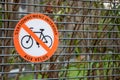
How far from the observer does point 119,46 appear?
4105 millimetres

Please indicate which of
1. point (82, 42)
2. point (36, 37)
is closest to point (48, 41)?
point (36, 37)

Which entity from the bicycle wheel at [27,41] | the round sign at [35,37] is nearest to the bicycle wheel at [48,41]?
the round sign at [35,37]

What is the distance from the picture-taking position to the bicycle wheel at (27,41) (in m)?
3.46

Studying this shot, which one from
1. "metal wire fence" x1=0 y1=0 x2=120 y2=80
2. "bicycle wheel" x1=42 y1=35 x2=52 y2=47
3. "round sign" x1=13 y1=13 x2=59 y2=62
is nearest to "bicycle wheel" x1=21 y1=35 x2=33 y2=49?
"round sign" x1=13 y1=13 x2=59 y2=62

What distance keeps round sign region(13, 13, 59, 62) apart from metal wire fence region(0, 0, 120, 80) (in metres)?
0.22

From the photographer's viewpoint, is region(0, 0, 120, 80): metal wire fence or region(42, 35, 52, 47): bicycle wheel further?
region(0, 0, 120, 80): metal wire fence

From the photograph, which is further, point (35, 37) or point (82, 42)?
point (82, 42)

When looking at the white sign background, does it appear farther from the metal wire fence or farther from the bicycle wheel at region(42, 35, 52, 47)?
the metal wire fence

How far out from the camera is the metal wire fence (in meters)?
3.86

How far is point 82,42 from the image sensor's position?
14.2 ft

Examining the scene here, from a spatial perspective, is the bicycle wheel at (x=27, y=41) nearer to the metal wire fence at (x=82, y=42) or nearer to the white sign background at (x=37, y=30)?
the white sign background at (x=37, y=30)

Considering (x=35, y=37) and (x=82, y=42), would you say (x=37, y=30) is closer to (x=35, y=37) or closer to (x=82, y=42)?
(x=35, y=37)

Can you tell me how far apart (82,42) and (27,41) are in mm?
1052

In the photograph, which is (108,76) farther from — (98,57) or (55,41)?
(55,41)
